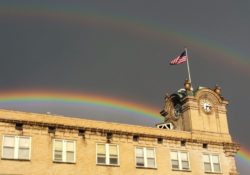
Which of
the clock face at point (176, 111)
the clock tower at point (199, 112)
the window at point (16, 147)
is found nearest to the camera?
the window at point (16, 147)

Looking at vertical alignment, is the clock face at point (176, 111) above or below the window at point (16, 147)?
above

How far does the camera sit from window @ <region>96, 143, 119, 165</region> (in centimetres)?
3972

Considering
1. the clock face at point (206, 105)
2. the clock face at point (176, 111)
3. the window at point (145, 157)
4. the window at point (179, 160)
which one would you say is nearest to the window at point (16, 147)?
the window at point (145, 157)

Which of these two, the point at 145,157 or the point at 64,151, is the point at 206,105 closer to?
the point at 145,157

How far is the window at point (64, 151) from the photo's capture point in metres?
37.9

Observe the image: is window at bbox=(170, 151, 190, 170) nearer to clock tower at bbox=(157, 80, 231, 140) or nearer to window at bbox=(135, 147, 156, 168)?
window at bbox=(135, 147, 156, 168)

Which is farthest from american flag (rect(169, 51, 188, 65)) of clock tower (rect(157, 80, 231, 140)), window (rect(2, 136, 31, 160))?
window (rect(2, 136, 31, 160))

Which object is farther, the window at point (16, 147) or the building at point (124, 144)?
the building at point (124, 144)

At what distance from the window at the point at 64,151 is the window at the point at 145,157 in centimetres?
661

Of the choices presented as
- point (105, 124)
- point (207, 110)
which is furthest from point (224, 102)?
point (105, 124)

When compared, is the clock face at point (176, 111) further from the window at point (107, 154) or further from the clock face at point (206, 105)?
the window at point (107, 154)

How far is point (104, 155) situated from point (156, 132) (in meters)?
6.65

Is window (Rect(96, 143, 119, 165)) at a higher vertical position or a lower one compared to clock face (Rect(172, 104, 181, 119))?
lower

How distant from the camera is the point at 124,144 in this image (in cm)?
4138
